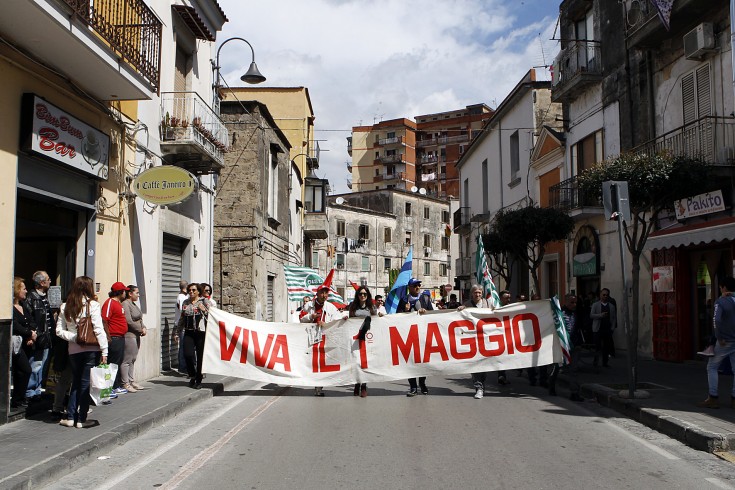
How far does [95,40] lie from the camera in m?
9.62

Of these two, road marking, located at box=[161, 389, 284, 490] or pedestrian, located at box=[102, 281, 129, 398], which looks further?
Answer: pedestrian, located at box=[102, 281, 129, 398]

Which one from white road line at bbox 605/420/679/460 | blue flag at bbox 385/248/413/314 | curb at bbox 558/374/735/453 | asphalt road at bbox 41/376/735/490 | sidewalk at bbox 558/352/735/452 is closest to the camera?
asphalt road at bbox 41/376/735/490

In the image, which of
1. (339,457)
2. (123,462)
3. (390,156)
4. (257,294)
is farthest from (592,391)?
(390,156)

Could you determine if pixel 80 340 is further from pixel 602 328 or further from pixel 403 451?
pixel 602 328

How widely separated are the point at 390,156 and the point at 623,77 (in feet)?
234

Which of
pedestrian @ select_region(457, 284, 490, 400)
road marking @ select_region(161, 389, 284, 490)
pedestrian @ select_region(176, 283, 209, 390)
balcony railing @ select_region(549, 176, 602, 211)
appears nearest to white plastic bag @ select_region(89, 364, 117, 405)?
road marking @ select_region(161, 389, 284, 490)

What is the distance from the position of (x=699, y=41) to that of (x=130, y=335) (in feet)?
43.0

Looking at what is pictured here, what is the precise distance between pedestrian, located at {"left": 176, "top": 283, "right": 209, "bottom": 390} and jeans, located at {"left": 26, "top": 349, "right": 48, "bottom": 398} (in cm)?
302

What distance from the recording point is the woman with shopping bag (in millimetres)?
7895

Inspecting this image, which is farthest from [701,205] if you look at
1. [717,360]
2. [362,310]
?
[362,310]

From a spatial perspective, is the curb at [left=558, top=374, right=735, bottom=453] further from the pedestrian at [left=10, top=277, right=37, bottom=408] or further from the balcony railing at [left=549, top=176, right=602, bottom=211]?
the balcony railing at [left=549, top=176, right=602, bottom=211]

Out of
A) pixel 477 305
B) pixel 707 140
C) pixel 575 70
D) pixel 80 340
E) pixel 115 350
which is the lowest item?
pixel 115 350

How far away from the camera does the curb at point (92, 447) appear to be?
5809mm

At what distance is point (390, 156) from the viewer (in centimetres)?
9056
